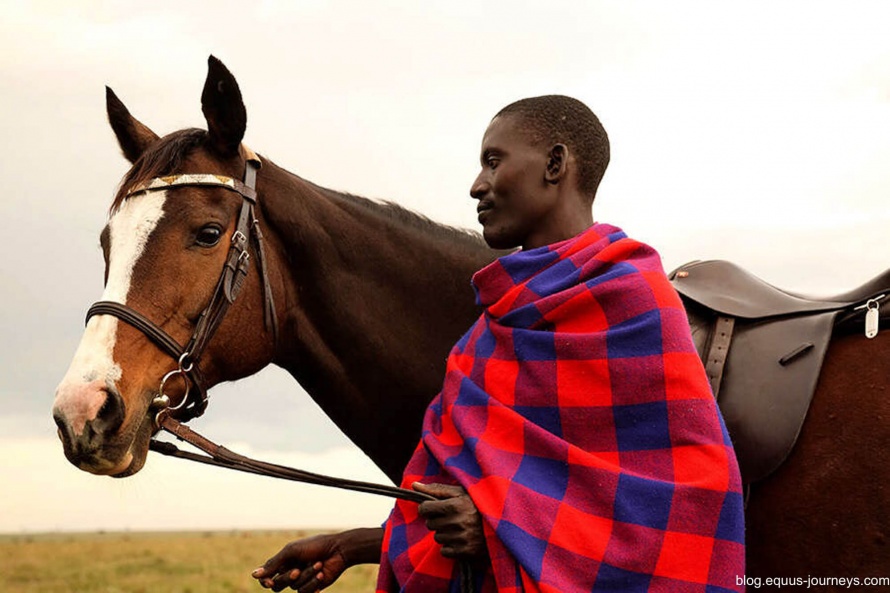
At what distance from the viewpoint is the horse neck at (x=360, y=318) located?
4.07m

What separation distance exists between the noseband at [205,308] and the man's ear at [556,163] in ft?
4.34

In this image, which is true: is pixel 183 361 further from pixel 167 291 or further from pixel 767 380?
pixel 767 380

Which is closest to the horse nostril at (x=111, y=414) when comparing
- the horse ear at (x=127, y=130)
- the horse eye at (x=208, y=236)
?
the horse eye at (x=208, y=236)

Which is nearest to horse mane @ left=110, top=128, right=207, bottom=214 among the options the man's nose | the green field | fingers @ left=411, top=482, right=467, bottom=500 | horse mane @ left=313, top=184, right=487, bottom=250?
horse mane @ left=313, top=184, right=487, bottom=250

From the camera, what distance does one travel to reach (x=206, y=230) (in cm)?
371

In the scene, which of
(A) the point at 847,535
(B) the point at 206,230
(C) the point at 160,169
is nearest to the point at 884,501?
(A) the point at 847,535

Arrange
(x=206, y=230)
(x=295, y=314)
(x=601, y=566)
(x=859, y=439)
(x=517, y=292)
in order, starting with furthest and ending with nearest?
1. (x=295, y=314)
2. (x=206, y=230)
3. (x=859, y=439)
4. (x=517, y=292)
5. (x=601, y=566)

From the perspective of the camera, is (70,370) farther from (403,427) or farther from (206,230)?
Result: (403,427)

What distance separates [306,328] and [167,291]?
0.72m

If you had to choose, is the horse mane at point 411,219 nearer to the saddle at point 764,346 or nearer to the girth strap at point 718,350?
the saddle at point 764,346

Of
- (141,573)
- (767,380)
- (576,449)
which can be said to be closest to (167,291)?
(576,449)

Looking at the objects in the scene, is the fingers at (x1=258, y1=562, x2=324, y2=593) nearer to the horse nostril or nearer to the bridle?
the bridle

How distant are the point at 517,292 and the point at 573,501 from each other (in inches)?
29.5

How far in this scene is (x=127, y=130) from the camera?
14.2 ft
